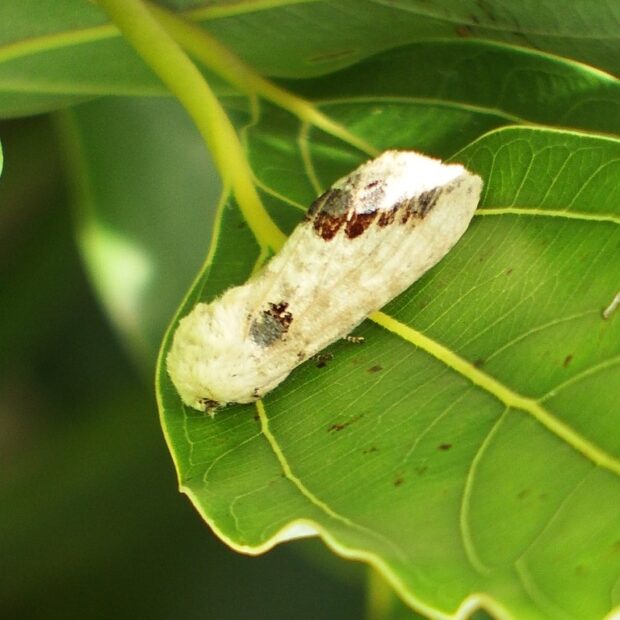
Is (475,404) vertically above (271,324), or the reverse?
(271,324)

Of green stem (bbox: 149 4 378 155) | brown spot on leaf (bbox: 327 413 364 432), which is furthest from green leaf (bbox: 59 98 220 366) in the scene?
brown spot on leaf (bbox: 327 413 364 432)

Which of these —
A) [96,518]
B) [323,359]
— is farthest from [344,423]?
[96,518]

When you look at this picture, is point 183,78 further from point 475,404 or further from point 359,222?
point 475,404

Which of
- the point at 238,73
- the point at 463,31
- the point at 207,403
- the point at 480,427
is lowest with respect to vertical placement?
the point at 480,427

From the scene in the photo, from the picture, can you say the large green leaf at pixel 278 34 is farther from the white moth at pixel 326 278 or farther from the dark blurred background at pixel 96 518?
the dark blurred background at pixel 96 518

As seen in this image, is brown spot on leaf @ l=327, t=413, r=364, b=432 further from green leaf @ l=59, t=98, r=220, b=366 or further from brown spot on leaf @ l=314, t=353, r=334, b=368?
green leaf @ l=59, t=98, r=220, b=366

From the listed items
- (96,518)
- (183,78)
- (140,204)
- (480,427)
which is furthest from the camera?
(96,518)

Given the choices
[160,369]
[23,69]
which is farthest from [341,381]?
[23,69]
